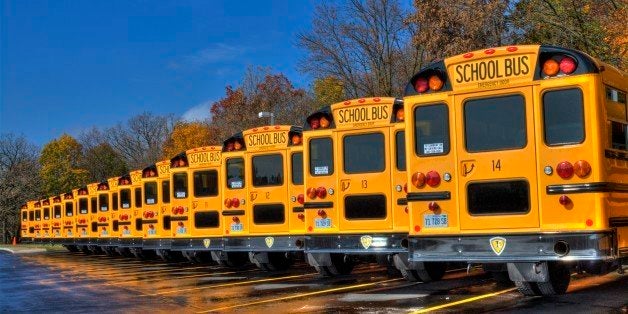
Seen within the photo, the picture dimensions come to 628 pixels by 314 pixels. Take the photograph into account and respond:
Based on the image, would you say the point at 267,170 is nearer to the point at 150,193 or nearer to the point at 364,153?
the point at 364,153

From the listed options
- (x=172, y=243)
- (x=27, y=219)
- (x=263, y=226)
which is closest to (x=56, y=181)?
(x=27, y=219)

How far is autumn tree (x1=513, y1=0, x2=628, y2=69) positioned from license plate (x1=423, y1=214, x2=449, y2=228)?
32.7 feet

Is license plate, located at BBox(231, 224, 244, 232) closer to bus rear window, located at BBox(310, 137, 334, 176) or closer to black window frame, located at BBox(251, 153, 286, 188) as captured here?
black window frame, located at BBox(251, 153, 286, 188)

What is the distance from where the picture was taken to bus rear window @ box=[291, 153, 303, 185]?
44.9 feet

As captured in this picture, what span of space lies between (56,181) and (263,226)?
169ft

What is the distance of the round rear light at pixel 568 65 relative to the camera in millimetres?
7570

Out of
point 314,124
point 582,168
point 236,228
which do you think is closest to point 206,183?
point 236,228

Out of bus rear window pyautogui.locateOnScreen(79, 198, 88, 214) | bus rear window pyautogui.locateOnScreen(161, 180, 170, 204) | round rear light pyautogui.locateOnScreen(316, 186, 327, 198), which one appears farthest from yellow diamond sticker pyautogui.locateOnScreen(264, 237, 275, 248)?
bus rear window pyautogui.locateOnScreen(79, 198, 88, 214)

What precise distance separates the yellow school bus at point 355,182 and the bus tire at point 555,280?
2.85 metres

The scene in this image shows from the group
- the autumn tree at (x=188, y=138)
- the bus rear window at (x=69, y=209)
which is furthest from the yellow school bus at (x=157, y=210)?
the autumn tree at (x=188, y=138)

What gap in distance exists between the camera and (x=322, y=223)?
1162cm

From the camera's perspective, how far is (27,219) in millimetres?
37656

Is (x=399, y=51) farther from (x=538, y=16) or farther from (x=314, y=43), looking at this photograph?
(x=538, y=16)

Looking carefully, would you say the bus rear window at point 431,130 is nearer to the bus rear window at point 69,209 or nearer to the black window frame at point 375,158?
the black window frame at point 375,158
